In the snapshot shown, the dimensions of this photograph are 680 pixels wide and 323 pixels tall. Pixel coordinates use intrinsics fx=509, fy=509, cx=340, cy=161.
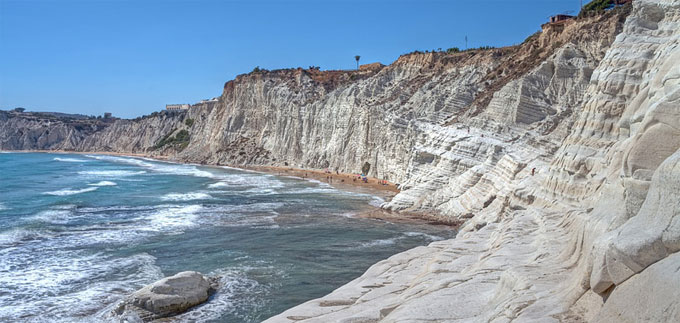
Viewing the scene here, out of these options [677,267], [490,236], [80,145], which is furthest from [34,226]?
[80,145]

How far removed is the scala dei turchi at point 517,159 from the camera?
6.30 m

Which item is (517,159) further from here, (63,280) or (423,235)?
(63,280)

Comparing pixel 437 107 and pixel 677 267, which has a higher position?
pixel 437 107

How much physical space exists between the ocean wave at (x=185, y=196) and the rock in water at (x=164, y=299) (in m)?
25.9

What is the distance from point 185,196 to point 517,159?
27.5 meters

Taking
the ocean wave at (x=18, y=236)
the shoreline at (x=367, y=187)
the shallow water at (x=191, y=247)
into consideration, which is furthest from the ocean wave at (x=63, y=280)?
the shoreline at (x=367, y=187)

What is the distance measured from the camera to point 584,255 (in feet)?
26.1

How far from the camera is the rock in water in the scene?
1424 cm

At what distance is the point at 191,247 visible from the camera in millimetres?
22766

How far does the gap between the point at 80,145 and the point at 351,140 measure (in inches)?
4841

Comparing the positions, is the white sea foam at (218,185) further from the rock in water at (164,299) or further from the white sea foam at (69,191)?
the rock in water at (164,299)

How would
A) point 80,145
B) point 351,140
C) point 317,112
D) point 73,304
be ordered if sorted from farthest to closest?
point 80,145
point 317,112
point 351,140
point 73,304

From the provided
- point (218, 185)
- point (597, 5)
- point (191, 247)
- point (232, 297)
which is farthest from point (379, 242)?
point (597, 5)

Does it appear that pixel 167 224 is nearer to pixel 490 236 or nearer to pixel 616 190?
pixel 490 236
